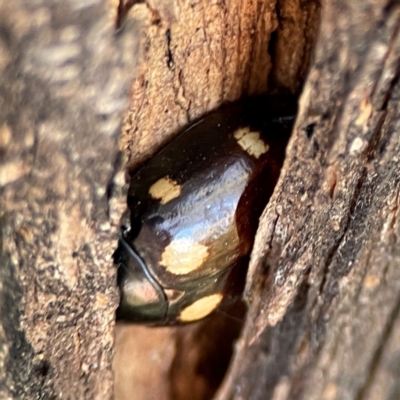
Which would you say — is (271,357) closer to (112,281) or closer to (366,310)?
(366,310)

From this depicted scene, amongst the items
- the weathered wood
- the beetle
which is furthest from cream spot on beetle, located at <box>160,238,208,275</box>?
the weathered wood

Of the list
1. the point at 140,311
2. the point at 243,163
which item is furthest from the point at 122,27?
the point at 140,311

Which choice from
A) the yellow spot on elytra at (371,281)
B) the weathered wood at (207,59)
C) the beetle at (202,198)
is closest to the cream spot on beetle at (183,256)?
the beetle at (202,198)

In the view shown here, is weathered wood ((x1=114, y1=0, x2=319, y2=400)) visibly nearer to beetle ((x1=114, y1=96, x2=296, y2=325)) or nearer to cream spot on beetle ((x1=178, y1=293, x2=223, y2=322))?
beetle ((x1=114, y1=96, x2=296, y2=325))

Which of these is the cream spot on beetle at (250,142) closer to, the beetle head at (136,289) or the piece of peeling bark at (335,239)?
the piece of peeling bark at (335,239)

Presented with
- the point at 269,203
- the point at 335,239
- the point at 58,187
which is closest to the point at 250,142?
the point at 269,203

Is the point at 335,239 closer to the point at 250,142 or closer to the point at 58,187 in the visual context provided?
the point at 250,142
